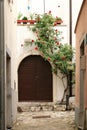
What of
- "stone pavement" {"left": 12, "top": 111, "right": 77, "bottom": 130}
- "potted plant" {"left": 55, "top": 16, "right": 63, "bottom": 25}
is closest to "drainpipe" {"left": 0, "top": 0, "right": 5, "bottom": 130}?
"stone pavement" {"left": 12, "top": 111, "right": 77, "bottom": 130}

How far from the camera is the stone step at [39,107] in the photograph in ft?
53.3

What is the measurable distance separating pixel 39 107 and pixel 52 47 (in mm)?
2734

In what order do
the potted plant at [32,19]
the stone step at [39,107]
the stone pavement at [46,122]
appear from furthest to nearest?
the potted plant at [32,19]
the stone step at [39,107]
the stone pavement at [46,122]

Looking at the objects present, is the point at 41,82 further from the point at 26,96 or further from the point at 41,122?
the point at 41,122

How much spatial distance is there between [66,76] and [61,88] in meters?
0.58

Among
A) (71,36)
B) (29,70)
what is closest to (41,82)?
(29,70)

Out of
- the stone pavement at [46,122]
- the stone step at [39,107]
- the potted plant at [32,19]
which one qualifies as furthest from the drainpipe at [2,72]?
the potted plant at [32,19]

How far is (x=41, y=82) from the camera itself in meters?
17.5

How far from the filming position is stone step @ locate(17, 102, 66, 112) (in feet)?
53.3

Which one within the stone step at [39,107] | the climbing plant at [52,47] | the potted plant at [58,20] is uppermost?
the potted plant at [58,20]

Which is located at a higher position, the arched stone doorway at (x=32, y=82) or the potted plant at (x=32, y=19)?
the potted plant at (x=32, y=19)

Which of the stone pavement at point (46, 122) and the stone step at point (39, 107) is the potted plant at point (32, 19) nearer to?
the stone step at point (39, 107)

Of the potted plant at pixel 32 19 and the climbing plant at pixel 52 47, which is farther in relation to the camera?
the potted plant at pixel 32 19

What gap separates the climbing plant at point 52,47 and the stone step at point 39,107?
782 mm
